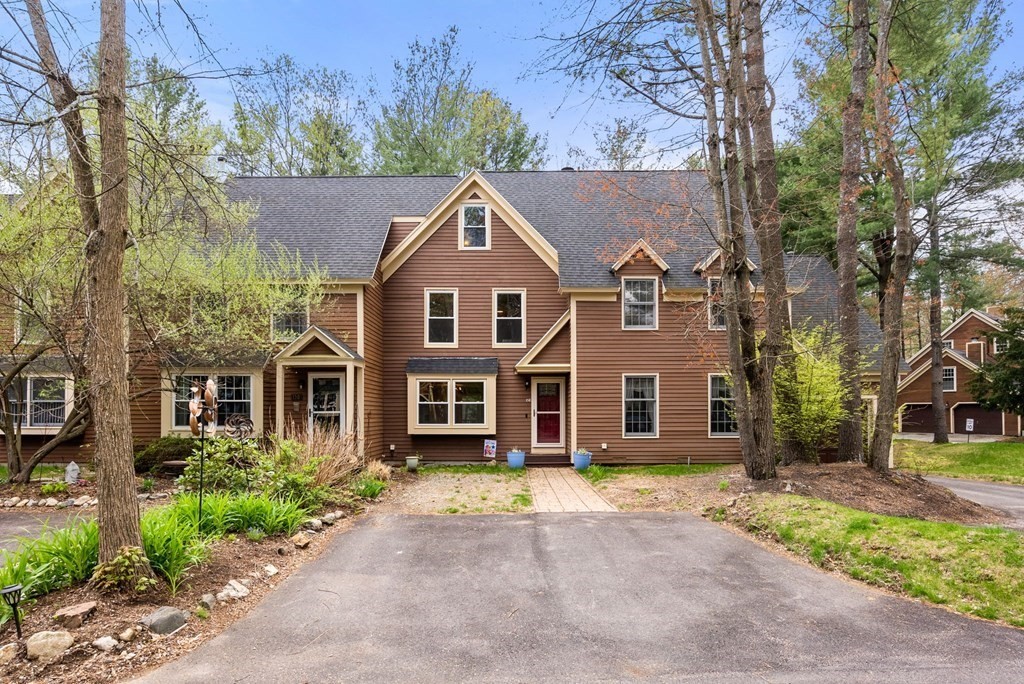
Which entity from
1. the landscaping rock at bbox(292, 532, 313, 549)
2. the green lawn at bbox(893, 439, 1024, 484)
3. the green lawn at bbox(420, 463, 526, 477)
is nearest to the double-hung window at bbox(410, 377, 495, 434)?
the green lawn at bbox(420, 463, 526, 477)

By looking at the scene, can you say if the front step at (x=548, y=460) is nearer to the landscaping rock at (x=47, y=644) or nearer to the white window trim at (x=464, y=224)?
the white window trim at (x=464, y=224)

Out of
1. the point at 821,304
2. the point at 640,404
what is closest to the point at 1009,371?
the point at 821,304

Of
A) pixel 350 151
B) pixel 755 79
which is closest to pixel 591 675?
pixel 755 79

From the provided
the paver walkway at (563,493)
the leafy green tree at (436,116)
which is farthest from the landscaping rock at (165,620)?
the leafy green tree at (436,116)

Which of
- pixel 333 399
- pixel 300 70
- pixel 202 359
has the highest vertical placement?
pixel 300 70

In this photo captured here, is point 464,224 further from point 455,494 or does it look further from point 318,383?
point 455,494

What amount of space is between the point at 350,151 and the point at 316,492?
21.5 metres

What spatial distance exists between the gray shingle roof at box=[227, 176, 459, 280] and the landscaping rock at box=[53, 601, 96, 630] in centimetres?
1027

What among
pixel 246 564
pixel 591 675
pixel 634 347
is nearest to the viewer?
pixel 591 675

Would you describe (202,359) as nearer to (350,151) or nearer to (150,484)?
(150,484)

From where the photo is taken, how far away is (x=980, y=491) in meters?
13.5

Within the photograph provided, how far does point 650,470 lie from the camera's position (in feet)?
48.2

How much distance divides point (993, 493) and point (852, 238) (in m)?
6.99

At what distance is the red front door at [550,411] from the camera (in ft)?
53.9
